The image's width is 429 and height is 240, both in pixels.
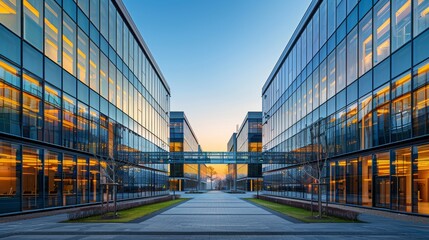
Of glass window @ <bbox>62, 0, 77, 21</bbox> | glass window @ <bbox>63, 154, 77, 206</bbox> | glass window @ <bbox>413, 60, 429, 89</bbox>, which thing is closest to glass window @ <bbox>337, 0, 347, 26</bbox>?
glass window @ <bbox>413, 60, 429, 89</bbox>

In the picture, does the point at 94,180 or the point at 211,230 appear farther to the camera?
the point at 94,180

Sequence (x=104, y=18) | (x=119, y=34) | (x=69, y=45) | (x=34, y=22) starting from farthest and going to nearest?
(x=119, y=34), (x=104, y=18), (x=69, y=45), (x=34, y=22)

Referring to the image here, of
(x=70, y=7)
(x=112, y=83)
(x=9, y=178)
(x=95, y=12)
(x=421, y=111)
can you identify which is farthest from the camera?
(x=112, y=83)

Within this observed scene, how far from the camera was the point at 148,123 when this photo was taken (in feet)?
177

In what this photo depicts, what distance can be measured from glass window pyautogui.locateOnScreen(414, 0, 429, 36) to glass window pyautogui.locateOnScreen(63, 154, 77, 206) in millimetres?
23438

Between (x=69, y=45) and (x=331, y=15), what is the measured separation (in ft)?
72.7

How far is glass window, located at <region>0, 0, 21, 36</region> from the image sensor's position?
64.1ft

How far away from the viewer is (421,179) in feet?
67.5

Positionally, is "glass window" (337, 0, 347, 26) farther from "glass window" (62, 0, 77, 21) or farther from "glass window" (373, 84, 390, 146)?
"glass window" (62, 0, 77, 21)

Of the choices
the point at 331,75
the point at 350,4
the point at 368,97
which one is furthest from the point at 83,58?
the point at 368,97

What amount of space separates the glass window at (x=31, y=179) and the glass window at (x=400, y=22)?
22.1 metres

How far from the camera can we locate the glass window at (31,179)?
21281 millimetres

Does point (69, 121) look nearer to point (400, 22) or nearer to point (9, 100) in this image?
point (9, 100)

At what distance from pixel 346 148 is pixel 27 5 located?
24.7 metres
